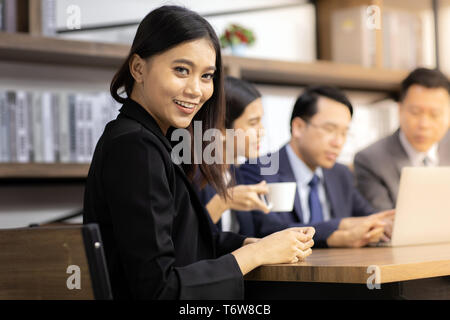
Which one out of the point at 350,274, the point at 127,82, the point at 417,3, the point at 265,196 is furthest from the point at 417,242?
the point at 417,3

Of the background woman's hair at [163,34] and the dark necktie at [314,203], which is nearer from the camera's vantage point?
the background woman's hair at [163,34]

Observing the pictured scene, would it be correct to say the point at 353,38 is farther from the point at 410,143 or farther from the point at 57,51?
the point at 57,51

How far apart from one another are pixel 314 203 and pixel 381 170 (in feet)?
1.96

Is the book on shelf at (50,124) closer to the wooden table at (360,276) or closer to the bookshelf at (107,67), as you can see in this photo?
the bookshelf at (107,67)

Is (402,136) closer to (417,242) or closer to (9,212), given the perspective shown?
(417,242)

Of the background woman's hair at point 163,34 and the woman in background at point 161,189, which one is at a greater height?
the background woman's hair at point 163,34

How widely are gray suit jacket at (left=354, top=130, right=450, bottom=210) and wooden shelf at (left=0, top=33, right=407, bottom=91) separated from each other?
54 centimetres

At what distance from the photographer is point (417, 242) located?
6.30 ft

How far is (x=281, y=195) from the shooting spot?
5.86ft

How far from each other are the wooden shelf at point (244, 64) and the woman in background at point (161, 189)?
4.07 feet

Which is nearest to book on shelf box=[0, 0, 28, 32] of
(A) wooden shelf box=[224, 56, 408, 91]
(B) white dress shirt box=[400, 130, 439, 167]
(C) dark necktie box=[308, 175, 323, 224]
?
(A) wooden shelf box=[224, 56, 408, 91]

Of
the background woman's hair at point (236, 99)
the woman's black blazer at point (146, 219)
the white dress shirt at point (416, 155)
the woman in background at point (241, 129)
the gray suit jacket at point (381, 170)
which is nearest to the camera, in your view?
the woman's black blazer at point (146, 219)

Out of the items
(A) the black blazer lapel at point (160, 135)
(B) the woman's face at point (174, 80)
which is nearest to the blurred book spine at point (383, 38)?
(B) the woman's face at point (174, 80)

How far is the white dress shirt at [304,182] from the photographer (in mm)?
2373
